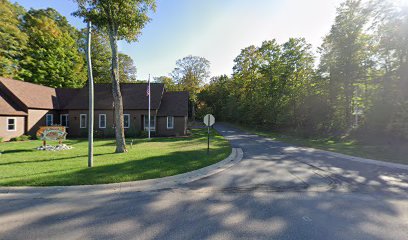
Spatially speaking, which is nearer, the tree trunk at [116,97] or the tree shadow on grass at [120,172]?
the tree shadow on grass at [120,172]

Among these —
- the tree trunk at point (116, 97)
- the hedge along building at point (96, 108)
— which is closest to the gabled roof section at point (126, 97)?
the hedge along building at point (96, 108)

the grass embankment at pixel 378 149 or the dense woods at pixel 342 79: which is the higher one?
the dense woods at pixel 342 79

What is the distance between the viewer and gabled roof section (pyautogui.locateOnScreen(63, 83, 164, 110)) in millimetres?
25875

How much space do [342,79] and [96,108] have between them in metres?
30.8

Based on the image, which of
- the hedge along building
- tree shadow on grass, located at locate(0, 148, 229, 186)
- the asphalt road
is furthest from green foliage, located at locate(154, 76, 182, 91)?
the asphalt road

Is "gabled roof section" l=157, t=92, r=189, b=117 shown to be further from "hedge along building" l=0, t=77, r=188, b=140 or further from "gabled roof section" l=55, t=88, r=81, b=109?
"gabled roof section" l=55, t=88, r=81, b=109

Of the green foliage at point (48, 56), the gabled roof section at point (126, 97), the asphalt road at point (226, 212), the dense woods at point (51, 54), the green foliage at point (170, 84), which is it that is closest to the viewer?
the asphalt road at point (226, 212)

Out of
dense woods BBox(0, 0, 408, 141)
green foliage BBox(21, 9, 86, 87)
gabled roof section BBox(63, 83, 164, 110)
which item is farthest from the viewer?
green foliage BBox(21, 9, 86, 87)

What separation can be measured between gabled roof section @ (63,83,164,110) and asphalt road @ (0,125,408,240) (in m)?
20.6

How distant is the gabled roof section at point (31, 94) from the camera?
22250mm

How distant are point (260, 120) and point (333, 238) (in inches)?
1564

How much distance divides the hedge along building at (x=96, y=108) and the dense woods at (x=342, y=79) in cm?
1789

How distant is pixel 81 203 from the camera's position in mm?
5453

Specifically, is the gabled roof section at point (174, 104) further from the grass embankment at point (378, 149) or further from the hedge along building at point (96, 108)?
the grass embankment at point (378, 149)
